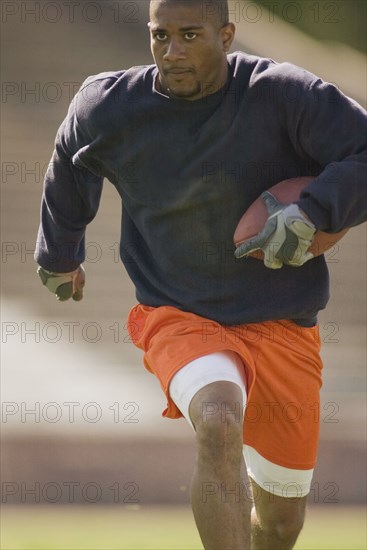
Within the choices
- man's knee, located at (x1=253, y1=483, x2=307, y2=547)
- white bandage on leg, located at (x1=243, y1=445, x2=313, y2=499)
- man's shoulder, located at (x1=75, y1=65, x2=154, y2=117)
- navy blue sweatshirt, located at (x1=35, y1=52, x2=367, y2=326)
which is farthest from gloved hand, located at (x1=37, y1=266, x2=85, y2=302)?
man's knee, located at (x1=253, y1=483, x2=307, y2=547)

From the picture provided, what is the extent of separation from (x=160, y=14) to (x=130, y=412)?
360 centimetres

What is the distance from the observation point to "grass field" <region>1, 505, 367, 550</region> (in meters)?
4.47

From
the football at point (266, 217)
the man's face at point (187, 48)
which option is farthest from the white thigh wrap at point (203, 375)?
the man's face at point (187, 48)

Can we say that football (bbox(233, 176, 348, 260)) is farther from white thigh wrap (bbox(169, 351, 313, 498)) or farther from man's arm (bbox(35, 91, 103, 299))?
man's arm (bbox(35, 91, 103, 299))

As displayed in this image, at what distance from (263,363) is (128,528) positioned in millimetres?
1805

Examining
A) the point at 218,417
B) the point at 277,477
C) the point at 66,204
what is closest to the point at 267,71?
the point at 66,204

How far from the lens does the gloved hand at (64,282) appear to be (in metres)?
3.57

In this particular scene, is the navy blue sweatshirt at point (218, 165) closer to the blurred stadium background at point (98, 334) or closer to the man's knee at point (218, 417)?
the man's knee at point (218, 417)

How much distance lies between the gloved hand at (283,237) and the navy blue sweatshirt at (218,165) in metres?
0.03

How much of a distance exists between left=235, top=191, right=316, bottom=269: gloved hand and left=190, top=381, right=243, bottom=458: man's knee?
331 millimetres

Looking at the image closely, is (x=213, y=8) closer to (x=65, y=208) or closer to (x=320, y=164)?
(x=320, y=164)

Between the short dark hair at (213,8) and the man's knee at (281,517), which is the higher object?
the short dark hair at (213,8)

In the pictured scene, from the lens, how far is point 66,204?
3.44 m

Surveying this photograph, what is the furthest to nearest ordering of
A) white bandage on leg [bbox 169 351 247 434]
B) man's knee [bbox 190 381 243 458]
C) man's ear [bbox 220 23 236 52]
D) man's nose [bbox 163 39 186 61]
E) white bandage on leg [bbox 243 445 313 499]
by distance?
white bandage on leg [bbox 243 445 313 499] → man's ear [bbox 220 23 236 52] → man's nose [bbox 163 39 186 61] → white bandage on leg [bbox 169 351 247 434] → man's knee [bbox 190 381 243 458]
